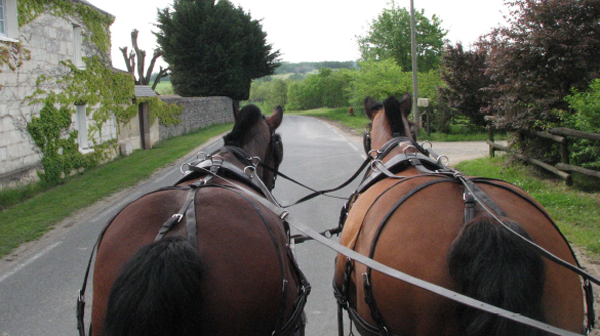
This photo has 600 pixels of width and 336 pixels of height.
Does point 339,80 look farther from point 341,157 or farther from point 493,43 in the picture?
point 493,43

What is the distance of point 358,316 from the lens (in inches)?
107

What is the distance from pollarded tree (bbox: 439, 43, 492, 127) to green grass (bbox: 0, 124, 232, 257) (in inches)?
390

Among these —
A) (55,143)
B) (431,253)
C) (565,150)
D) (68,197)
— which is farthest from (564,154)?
(55,143)

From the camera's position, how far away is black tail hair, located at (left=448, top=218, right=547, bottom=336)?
190cm

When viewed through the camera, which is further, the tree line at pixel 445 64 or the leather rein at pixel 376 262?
the tree line at pixel 445 64

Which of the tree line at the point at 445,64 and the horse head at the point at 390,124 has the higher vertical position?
the tree line at the point at 445,64

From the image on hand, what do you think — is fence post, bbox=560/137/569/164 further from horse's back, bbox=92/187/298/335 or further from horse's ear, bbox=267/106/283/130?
horse's back, bbox=92/187/298/335

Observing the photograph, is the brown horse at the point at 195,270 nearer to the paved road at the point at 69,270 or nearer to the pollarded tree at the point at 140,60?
the paved road at the point at 69,270

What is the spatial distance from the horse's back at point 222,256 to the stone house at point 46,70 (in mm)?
9856

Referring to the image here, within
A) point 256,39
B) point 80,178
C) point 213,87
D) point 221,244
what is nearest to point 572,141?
point 221,244

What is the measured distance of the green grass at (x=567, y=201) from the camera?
6.03m

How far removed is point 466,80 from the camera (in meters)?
16.0

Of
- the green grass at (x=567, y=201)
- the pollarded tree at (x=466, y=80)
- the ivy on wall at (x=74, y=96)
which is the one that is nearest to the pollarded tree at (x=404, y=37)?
the pollarded tree at (x=466, y=80)

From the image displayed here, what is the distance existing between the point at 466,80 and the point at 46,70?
42.5ft
